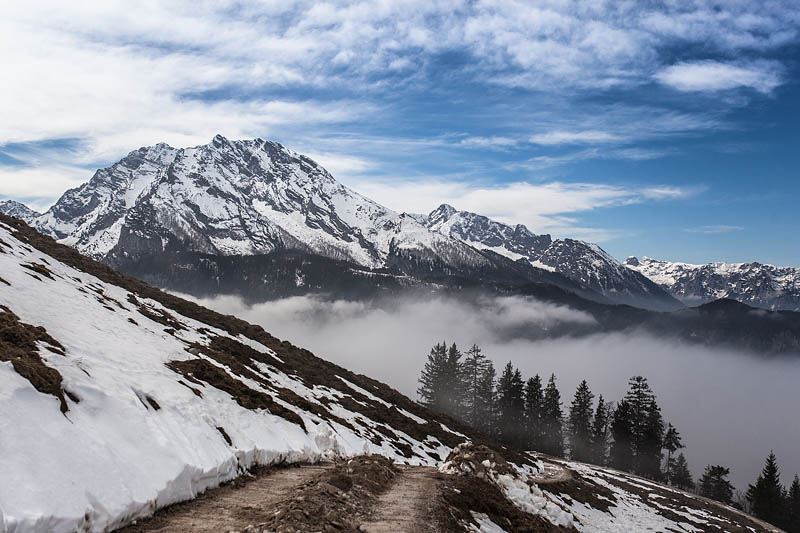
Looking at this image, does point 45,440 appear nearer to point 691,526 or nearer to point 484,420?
point 691,526

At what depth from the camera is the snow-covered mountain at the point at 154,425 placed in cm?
966

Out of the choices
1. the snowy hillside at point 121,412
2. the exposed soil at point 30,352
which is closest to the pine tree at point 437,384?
the snowy hillside at point 121,412

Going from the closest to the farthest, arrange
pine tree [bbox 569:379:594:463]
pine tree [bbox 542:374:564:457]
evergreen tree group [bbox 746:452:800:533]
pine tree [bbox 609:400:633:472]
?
evergreen tree group [bbox 746:452:800:533]
pine tree [bbox 609:400:633:472]
pine tree [bbox 542:374:564:457]
pine tree [bbox 569:379:594:463]

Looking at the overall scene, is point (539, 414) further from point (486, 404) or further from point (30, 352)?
point (30, 352)

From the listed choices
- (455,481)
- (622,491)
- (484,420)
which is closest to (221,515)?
(455,481)

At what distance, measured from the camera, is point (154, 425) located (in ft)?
44.2

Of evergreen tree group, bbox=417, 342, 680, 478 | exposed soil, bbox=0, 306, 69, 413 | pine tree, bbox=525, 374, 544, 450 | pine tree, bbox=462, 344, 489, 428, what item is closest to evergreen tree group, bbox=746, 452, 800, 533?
evergreen tree group, bbox=417, 342, 680, 478

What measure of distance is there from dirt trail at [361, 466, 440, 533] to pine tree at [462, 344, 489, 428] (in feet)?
295

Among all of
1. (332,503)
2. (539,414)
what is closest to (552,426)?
(539,414)

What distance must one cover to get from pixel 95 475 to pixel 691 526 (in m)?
45.8

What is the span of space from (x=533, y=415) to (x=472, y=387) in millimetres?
14083

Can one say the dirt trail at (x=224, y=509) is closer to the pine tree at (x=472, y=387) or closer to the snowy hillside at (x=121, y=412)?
the snowy hillside at (x=121, y=412)

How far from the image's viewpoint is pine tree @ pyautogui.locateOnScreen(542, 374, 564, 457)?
329ft

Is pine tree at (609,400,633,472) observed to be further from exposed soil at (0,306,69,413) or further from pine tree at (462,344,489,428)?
exposed soil at (0,306,69,413)
